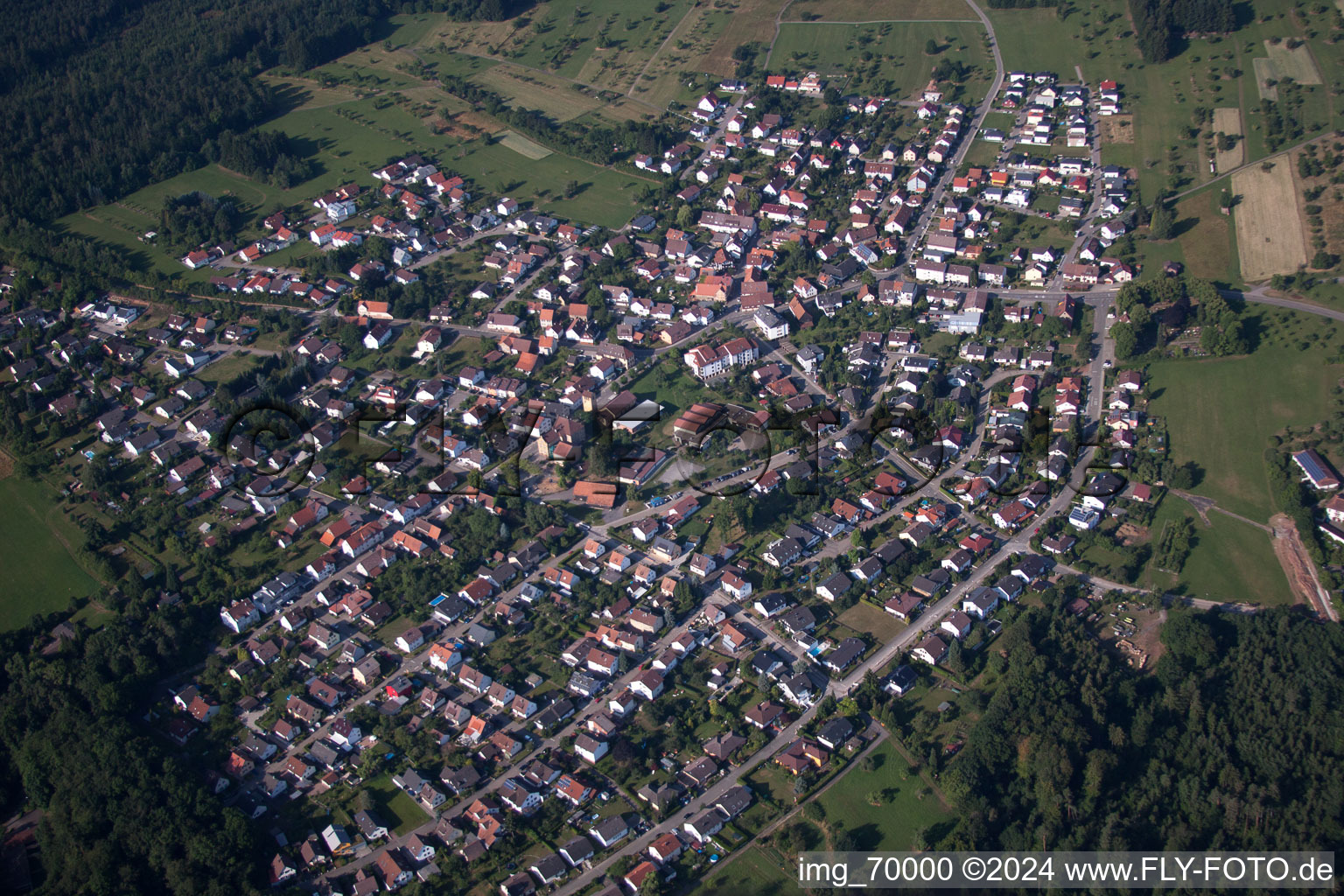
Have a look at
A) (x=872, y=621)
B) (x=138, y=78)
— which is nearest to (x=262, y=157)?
(x=138, y=78)

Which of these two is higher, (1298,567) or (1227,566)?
(1298,567)

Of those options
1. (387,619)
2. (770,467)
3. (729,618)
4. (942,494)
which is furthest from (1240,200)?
(387,619)

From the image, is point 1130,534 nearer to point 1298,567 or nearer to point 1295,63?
point 1298,567

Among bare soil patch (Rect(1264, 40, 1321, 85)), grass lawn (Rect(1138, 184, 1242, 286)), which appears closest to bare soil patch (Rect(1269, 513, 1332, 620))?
grass lawn (Rect(1138, 184, 1242, 286))

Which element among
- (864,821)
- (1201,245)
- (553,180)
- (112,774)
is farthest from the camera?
(553,180)

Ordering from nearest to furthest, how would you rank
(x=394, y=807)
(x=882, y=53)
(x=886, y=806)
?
(x=886, y=806), (x=394, y=807), (x=882, y=53)

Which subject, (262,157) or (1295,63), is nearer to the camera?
(1295,63)

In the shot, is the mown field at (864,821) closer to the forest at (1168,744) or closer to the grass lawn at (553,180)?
the forest at (1168,744)

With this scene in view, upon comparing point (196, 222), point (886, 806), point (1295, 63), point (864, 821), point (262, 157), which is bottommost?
point (864, 821)
